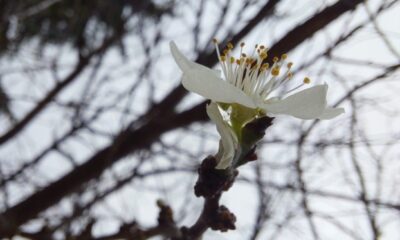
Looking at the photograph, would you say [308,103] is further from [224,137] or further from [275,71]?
[275,71]

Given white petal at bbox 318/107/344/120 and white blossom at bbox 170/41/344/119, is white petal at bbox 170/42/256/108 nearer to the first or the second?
white blossom at bbox 170/41/344/119

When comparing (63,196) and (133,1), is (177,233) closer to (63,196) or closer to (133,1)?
(63,196)

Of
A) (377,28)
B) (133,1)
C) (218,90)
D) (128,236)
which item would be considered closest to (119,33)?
(133,1)

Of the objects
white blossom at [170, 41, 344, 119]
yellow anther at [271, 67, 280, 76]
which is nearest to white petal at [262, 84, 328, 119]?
white blossom at [170, 41, 344, 119]

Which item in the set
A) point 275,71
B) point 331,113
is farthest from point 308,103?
point 275,71

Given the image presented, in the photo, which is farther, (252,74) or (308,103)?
(252,74)

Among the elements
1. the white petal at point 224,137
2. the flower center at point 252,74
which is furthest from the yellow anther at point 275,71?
the white petal at point 224,137

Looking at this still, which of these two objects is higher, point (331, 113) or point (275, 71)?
point (275, 71)
